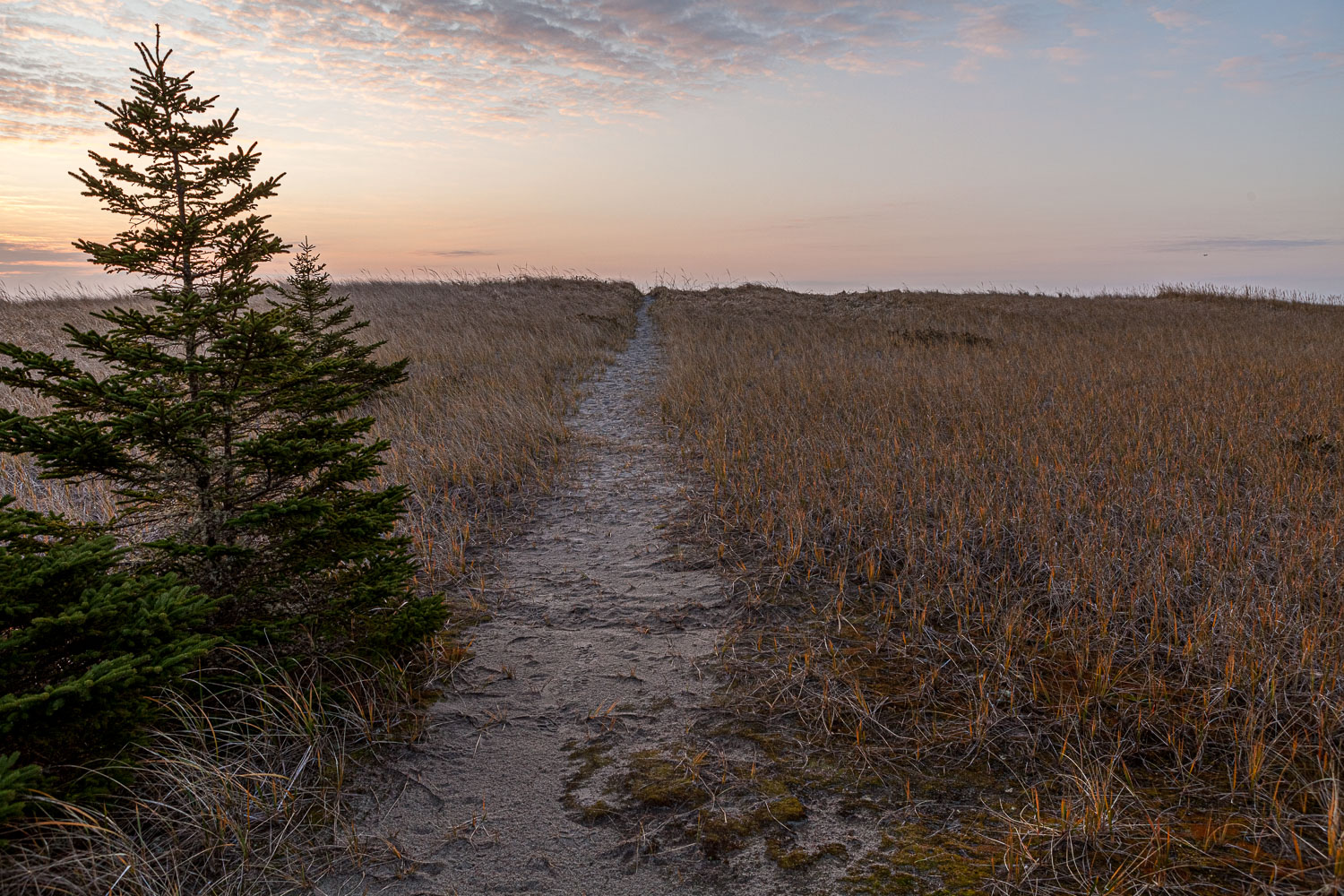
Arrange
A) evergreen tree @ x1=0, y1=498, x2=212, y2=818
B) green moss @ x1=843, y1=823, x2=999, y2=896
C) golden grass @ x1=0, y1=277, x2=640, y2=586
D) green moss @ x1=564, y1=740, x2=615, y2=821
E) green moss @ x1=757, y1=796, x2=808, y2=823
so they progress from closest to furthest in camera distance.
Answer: evergreen tree @ x1=0, y1=498, x2=212, y2=818 → green moss @ x1=843, y1=823, x2=999, y2=896 → green moss @ x1=757, y1=796, x2=808, y2=823 → green moss @ x1=564, y1=740, x2=615, y2=821 → golden grass @ x1=0, y1=277, x2=640, y2=586

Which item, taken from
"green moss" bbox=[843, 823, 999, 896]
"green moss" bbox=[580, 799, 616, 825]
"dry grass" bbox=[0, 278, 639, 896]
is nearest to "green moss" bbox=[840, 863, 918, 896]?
"green moss" bbox=[843, 823, 999, 896]

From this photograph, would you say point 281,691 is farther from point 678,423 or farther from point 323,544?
point 678,423

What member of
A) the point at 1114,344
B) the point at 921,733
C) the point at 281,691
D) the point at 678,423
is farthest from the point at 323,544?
the point at 1114,344

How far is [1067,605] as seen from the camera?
4.23m

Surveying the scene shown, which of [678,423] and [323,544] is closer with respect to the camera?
[323,544]

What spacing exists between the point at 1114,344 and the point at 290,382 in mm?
15047

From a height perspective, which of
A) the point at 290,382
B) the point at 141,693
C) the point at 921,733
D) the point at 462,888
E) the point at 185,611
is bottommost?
the point at 462,888

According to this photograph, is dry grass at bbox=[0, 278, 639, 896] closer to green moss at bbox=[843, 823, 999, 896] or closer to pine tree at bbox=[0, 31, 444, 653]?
pine tree at bbox=[0, 31, 444, 653]

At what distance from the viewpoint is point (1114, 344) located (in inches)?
551

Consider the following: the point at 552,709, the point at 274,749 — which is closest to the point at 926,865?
the point at 552,709

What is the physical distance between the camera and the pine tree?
3188 mm

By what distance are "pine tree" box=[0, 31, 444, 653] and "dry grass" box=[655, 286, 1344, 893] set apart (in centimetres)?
209

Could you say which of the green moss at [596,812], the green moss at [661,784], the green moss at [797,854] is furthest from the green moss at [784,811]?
the green moss at [596,812]

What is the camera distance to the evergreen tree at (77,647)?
231 centimetres
